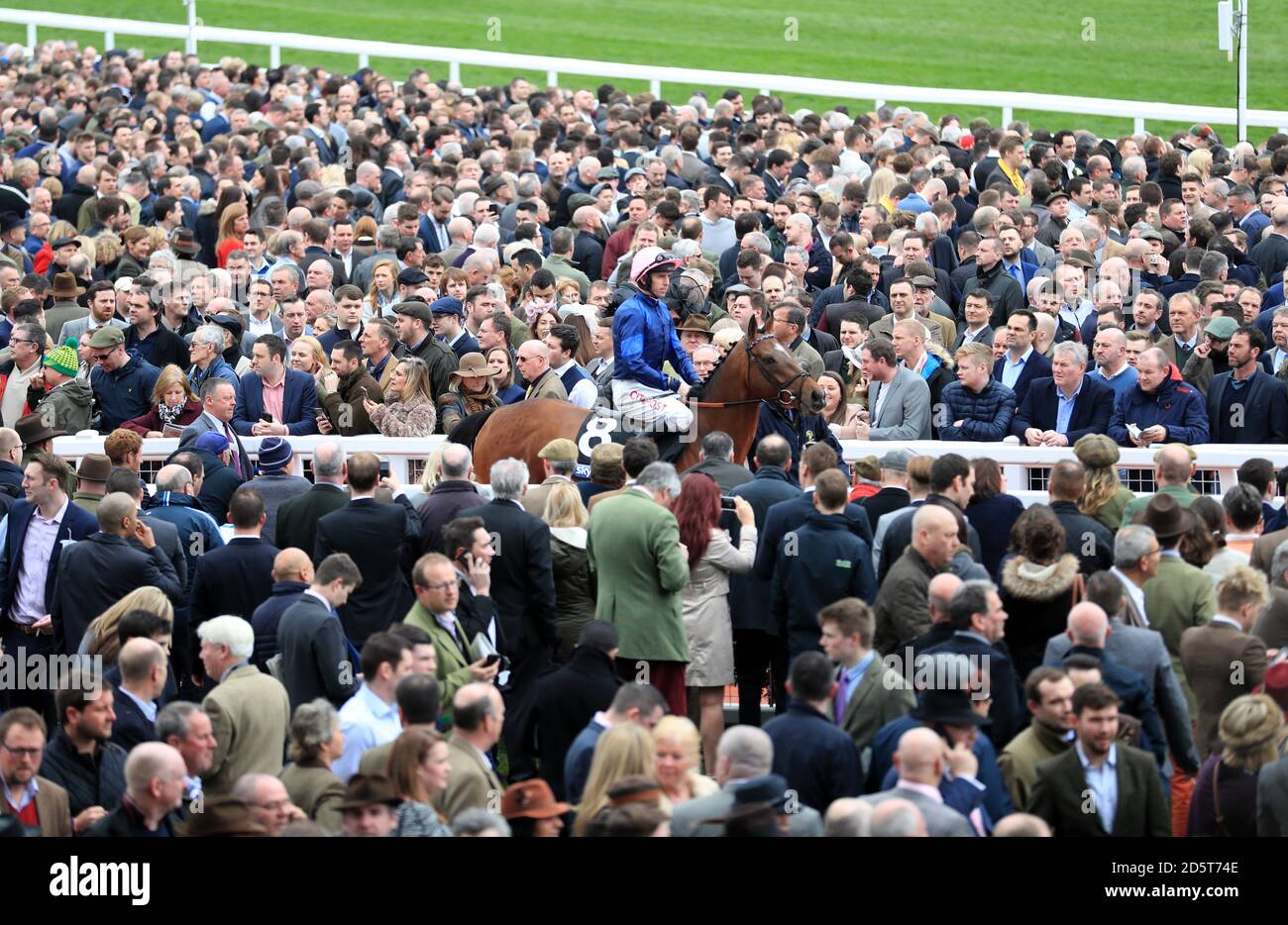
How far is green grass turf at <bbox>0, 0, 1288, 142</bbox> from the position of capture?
1134 inches

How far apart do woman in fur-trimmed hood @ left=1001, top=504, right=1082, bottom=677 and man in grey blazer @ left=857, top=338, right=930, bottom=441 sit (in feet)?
10.7

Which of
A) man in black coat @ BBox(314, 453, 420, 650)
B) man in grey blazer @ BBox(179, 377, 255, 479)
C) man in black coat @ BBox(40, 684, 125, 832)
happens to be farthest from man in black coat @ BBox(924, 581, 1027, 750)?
man in grey blazer @ BBox(179, 377, 255, 479)

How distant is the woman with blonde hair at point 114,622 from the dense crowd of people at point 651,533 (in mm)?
19

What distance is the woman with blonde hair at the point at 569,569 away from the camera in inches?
365

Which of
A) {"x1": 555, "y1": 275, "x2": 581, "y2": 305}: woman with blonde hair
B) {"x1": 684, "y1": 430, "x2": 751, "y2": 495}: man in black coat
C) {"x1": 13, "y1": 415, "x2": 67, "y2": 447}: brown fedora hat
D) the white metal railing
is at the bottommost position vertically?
{"x1": 684, "y1": 430, "x2": 751, "y2": 495}: man in black coat

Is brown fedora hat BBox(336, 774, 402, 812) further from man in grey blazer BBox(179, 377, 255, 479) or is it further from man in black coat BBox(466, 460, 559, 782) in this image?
man in grey blazer BBox(179, 377, 255, 479)

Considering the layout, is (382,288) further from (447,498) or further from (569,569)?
(569,569)

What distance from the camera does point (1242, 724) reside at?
273 inches

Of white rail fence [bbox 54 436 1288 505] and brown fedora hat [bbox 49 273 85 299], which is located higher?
brown fedora hat [bbox 49 273 85 299]

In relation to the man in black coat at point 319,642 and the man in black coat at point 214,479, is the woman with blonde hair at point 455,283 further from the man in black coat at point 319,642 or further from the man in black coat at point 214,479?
the man in black coat at point 319,642

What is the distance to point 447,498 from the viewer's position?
9.50 metres

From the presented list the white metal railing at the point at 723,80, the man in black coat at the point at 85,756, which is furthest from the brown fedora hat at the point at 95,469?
the white metal railing at the point at 723,80

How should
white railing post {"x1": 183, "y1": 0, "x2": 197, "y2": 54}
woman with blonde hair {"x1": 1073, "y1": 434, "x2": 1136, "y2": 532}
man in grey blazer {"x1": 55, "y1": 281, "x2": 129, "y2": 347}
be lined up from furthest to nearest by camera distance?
white railing post {"x1": 183, "y1": 0, "x2": 197, "y2": 54}, man in grey blazer {"x1": 55, "y1": 281, "x2": 129, "y2": 347}, woman with blonde hair {"x1": 1073, "y1": 434, "x2": 1136, "y2": 532}

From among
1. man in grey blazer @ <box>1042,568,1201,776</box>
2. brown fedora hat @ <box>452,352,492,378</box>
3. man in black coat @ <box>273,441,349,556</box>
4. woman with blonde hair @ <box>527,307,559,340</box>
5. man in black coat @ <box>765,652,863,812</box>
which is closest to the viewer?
man in black coat @ <box>765,652,863,812</box>
